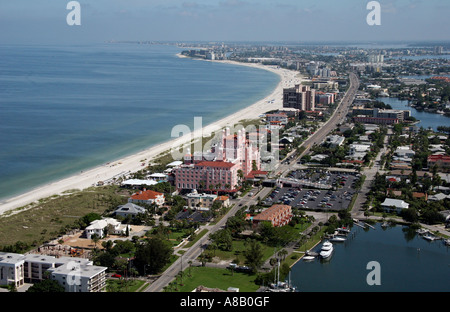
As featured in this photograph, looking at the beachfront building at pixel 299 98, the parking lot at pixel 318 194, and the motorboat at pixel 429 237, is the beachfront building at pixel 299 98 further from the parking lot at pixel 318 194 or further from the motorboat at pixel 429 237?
the motorboat at pixel 429 237

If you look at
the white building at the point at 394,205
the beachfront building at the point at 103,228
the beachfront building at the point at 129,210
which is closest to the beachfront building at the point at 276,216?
the white building at the point at 394,205

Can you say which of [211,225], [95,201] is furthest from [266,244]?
[95,201]

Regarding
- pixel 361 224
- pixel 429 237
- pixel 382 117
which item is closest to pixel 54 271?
pixel 361 224

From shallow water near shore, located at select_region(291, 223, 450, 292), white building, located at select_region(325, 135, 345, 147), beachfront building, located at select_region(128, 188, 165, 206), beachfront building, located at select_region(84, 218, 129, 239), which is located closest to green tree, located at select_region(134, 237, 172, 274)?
beachfront building, located at select_region(84, 218, 129, 239)

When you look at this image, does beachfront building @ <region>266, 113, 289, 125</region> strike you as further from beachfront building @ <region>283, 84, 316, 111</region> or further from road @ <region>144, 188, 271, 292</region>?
road @ <region>144, 188, 271, 292</region>

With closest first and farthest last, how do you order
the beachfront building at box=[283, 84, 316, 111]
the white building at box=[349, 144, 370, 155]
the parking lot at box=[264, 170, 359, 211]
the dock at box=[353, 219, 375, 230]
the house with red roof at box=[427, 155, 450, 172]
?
the dock at box=[353, 219, 375, 230]
the parking lot at box=[264, 170, 359, 211]
the house with red roof at box=[427, 155, 450, 172]
the white building at box=[349, 144, 370, 155]
the beachfront building at box=[283, 84, 316, 111]
